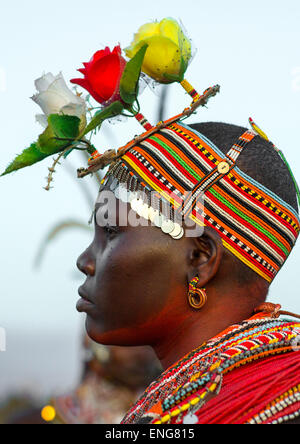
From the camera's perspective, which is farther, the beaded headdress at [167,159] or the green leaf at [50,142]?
the green leaf at [50,142]

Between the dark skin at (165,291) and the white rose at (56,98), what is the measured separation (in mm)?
786

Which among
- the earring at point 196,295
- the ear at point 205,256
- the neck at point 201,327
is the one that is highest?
the ear at point 205,256

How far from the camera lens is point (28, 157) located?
3508 mm

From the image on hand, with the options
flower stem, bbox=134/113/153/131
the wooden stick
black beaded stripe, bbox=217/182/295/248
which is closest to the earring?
black beaded stripe, bbox=217/182/295/248

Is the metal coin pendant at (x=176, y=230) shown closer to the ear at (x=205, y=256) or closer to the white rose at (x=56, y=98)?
the ear at (x=205, y=256)

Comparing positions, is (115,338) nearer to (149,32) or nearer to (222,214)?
(222,214)

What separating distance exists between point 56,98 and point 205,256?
1199mm

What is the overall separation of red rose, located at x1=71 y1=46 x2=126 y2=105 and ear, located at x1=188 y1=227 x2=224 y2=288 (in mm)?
955

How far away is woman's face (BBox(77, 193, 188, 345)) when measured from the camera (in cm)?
308

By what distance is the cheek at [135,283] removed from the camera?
10.1ft

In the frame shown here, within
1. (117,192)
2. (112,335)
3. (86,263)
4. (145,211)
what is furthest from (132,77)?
(112,335)

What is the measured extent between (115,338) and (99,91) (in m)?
1.34

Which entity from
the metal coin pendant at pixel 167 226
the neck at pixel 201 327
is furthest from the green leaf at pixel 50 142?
the neck at pixel 201 327

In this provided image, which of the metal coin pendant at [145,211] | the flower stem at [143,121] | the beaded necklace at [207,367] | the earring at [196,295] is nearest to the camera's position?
the beaded necklace at [207,367]
